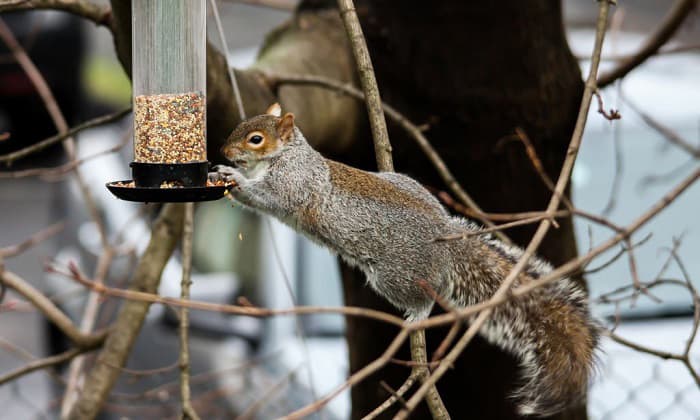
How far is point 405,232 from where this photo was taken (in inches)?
49.7

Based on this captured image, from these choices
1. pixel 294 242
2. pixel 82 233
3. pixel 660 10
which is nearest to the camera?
pixel 294 242

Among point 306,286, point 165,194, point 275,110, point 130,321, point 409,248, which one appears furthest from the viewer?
point 306,286

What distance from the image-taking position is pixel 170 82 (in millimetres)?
1283

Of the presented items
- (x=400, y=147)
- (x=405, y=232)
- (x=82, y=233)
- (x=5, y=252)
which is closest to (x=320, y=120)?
(x=400, y=147)

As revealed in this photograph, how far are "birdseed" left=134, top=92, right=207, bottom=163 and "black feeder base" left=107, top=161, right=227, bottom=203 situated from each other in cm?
3

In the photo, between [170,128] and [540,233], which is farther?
[170,128]

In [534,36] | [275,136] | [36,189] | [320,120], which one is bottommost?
[275,136]

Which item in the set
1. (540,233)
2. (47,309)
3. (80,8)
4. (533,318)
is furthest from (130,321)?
(540,233)

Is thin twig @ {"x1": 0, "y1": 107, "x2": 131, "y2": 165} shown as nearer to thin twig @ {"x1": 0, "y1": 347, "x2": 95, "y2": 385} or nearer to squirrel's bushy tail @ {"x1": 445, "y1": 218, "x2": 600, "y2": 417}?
thin twig @ {"x1": 0, "y1": 347, "x2": 95, "y2": 385}

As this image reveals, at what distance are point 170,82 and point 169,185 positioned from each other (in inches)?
6.9

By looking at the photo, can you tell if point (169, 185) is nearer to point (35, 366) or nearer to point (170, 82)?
point (170, 82)

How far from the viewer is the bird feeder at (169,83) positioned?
1255 mm

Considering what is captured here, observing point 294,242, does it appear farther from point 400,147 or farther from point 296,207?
point 296,207

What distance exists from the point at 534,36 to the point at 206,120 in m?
0.62
